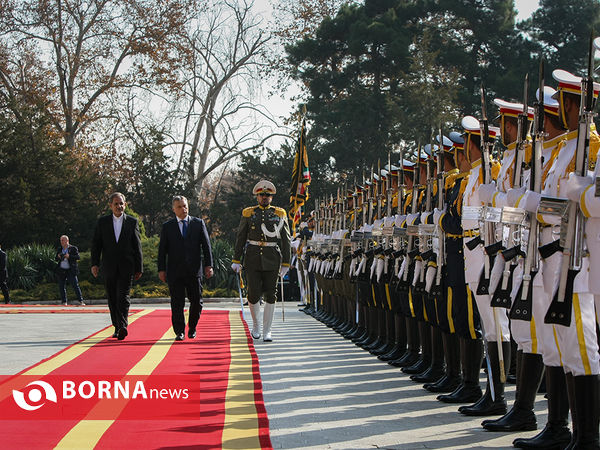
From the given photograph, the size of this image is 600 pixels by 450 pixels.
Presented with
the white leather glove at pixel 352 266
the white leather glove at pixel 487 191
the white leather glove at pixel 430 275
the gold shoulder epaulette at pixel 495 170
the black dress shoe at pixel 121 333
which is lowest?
the black dress shoe at pixel 121 333

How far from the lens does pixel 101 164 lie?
1758 inches

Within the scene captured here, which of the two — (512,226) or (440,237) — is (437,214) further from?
(512,226)

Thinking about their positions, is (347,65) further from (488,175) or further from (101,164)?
(488,175)

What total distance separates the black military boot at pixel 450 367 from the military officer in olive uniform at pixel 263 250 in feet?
16.5

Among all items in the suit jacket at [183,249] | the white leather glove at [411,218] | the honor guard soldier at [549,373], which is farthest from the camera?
the suit jacket at [183,249]

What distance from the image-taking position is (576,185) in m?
5.24

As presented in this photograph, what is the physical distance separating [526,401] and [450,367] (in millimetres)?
1948

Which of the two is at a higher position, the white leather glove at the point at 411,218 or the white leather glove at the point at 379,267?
the white leather glove at the point at 411,218

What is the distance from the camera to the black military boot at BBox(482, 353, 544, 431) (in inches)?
249

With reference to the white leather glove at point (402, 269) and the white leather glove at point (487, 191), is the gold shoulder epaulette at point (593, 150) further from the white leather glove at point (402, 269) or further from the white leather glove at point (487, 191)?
the white leather glove at point (402, 269)

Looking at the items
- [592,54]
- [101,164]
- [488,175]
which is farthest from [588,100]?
[101,164]

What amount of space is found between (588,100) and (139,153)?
34.2 metres

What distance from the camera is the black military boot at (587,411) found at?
17.3 ft

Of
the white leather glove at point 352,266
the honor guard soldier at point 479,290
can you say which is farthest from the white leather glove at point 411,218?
the white leather glove at point 352,266
